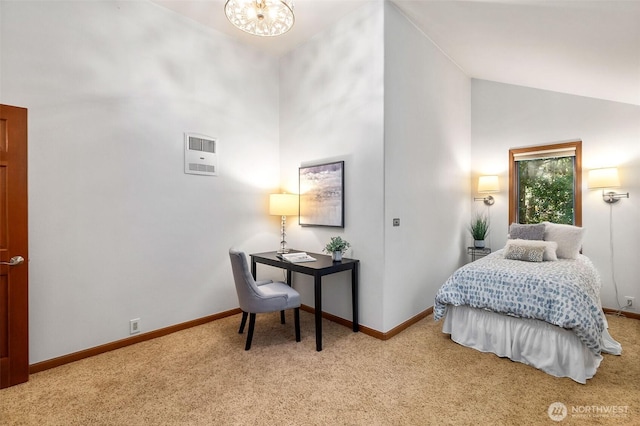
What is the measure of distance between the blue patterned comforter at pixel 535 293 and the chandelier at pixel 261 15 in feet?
9.00

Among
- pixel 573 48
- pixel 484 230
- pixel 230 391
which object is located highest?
pixel 573 48

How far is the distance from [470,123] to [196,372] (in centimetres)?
487

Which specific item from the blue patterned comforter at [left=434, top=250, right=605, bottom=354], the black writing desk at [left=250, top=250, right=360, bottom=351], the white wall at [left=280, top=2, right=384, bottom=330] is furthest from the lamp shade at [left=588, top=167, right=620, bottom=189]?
the black writing desk at [left=250, top=250, right=360, bottom=351]

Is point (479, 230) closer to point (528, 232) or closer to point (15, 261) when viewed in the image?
point (528, 232)

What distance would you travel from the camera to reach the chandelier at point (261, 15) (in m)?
2.32

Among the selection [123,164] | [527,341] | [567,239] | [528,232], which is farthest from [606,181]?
[123,164]

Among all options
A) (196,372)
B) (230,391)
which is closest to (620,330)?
(230,391)

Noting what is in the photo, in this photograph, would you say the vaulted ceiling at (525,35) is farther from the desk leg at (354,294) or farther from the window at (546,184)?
the desk leg at (354,294)

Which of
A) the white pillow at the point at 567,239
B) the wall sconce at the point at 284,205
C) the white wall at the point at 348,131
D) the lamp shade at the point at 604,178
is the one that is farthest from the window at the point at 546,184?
the wall sconce at the point at 284,205

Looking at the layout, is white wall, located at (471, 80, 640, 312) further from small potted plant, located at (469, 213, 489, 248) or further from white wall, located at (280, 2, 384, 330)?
white wall, located at (280, 2, 384, 330)

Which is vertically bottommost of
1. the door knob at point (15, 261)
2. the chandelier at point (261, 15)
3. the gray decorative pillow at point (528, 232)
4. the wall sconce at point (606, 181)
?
the door knob at point (15, 261)

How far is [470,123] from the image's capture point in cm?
473

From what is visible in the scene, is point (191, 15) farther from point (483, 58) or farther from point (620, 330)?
point (620, 330)

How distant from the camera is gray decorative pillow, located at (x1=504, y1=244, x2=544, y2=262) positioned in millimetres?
3178
